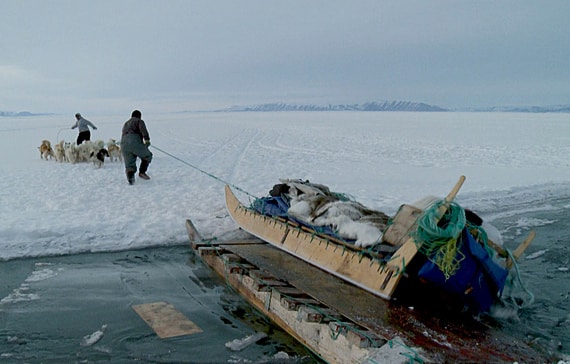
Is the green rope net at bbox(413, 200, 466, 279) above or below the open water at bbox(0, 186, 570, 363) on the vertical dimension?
above

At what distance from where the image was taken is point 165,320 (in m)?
4.35

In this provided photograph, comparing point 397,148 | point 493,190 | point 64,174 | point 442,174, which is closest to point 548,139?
point 397,148

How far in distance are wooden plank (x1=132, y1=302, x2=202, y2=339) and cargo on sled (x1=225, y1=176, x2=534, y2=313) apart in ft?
5.16

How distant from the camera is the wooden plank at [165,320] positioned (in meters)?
4.14

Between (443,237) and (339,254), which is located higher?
(443,237)

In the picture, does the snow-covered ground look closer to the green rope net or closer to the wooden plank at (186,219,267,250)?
the wooden plank at (186,219,267,250)

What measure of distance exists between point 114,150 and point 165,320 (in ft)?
33.8

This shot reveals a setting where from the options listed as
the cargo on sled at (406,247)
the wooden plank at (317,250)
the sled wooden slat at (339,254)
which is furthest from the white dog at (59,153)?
the cargo on sled at (406,247)

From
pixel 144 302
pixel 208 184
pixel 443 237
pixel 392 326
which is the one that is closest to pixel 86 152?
pixel 208 184

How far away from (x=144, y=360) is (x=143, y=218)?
4192 millimetres

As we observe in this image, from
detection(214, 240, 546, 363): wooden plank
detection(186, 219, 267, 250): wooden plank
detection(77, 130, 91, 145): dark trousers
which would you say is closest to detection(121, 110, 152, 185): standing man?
detection(186, 219, 267, 250): wooden plank

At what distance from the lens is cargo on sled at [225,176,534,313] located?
3.99 metres

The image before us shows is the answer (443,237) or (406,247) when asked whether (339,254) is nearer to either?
(406,247)

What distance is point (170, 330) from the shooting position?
4164 millimetres
